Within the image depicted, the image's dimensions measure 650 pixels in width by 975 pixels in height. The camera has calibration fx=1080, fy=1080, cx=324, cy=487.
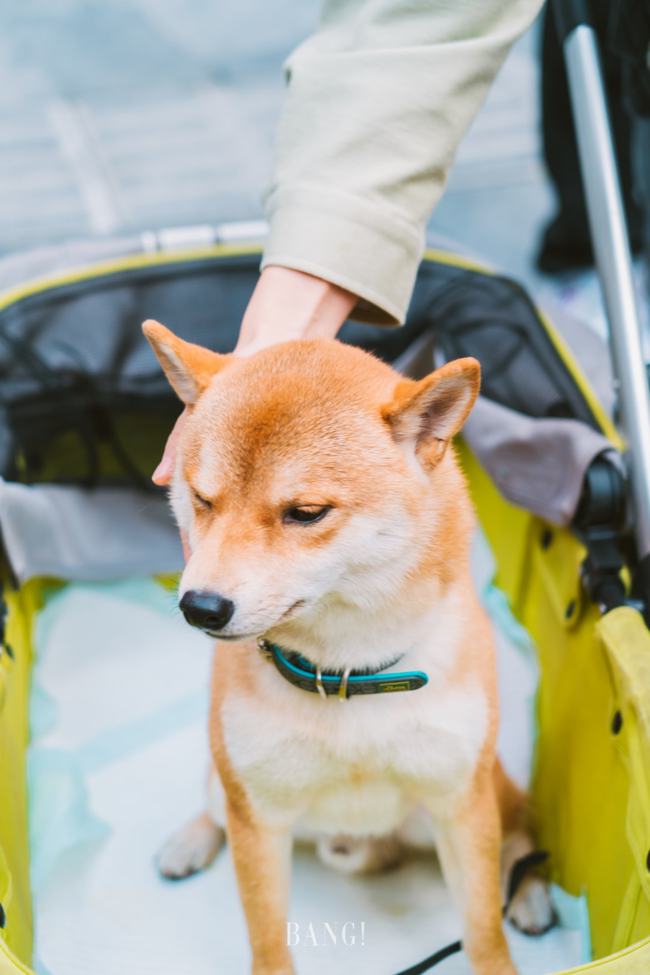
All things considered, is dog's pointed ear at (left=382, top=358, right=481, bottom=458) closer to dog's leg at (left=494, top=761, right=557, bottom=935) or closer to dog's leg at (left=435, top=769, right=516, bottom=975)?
dog's leg at (left=435, top=769, right=516, bottom=975)

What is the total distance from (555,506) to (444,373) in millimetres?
606

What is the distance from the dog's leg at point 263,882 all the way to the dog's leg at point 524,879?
0.30m

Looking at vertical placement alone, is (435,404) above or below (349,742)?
above

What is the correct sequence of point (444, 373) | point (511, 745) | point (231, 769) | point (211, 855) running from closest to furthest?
1. point (444, 373)
2. point (231, 769)
3. point (211, 855)
4. point (511, 745)

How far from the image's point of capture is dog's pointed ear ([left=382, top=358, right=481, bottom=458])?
0.90m

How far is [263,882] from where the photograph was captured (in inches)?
43.7

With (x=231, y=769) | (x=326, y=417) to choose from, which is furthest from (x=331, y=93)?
(x=231, y=769)

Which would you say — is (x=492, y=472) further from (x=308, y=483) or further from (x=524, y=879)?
(x=308, y=483)

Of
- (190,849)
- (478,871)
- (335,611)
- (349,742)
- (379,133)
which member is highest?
(379,133)

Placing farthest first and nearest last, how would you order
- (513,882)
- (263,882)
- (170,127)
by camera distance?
(170,127) → (513,882) → (263,882)

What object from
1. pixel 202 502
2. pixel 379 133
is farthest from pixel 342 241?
pixel 202 502

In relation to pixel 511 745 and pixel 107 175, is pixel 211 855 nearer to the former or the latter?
pixel 511 745

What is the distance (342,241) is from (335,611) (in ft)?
1.43

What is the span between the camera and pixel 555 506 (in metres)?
1.45
